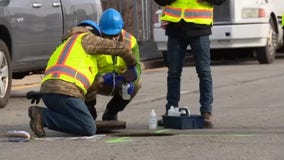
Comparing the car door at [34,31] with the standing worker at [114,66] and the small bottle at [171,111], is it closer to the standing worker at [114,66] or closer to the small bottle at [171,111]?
the standing worker at [114,66]

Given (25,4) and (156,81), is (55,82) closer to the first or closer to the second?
(25,4)

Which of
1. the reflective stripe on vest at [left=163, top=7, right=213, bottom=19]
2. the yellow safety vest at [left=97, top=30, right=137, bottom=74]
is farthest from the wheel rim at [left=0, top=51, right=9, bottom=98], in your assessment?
the reflective stripe on vest at [left=163, top=7, right=213, bottom=19]

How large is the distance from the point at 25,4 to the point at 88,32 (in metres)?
3.02

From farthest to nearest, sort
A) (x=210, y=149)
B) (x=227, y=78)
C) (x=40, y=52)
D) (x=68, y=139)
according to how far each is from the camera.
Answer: (x=227, y=78) < (x=40, y=52) < (x=68, y=139) < (x=210, y=149)

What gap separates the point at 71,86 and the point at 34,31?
11.0ft

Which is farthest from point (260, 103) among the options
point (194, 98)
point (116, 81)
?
point (116, 81)

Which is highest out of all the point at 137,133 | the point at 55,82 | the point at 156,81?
the point at 55,82

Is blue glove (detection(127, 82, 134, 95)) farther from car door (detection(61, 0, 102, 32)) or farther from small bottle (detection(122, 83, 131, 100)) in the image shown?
car door (detection(61, 0, 102, 32))

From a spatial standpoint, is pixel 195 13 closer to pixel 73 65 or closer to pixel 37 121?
→ pixel 73 65

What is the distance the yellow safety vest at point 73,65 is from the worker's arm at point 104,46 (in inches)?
2.5

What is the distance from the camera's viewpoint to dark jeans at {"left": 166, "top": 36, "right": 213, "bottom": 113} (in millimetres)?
7676

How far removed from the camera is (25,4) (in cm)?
1016

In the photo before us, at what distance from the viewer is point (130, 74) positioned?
24.2 ft

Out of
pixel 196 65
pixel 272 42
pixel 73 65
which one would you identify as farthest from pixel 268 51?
pixel 73 65
